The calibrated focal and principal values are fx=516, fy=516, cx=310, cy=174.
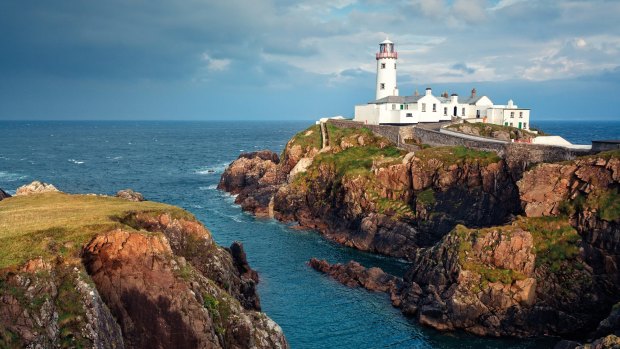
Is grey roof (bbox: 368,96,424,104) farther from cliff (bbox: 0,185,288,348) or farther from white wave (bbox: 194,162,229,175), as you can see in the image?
cliff (bbox: 0,185,288,348)

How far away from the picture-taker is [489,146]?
64688mm

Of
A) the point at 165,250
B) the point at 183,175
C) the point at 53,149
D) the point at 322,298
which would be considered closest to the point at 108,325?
the point at 165,250

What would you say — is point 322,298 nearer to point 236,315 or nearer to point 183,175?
point 236,315

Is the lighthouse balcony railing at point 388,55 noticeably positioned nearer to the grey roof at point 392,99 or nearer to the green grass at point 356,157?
the grey roof at point 392,99

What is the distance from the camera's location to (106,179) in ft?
380

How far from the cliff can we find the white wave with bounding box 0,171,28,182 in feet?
289

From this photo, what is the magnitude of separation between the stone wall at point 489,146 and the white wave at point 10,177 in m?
79.3

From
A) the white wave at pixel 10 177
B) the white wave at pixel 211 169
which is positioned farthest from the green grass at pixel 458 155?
the white wave at pixel 10 177

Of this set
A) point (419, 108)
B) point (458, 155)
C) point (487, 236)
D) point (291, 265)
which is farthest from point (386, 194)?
point (419, 108)

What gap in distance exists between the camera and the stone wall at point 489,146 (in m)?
56.4

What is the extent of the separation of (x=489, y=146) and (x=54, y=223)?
5095 cm

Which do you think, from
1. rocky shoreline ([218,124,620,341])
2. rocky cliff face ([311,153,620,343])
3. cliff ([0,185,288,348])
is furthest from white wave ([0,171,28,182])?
rocky cliff face ([311,153,620,343])

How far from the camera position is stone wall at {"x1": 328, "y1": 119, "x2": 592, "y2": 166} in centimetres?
5644

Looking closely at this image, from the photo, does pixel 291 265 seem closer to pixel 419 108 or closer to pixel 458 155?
pixel 458 155
